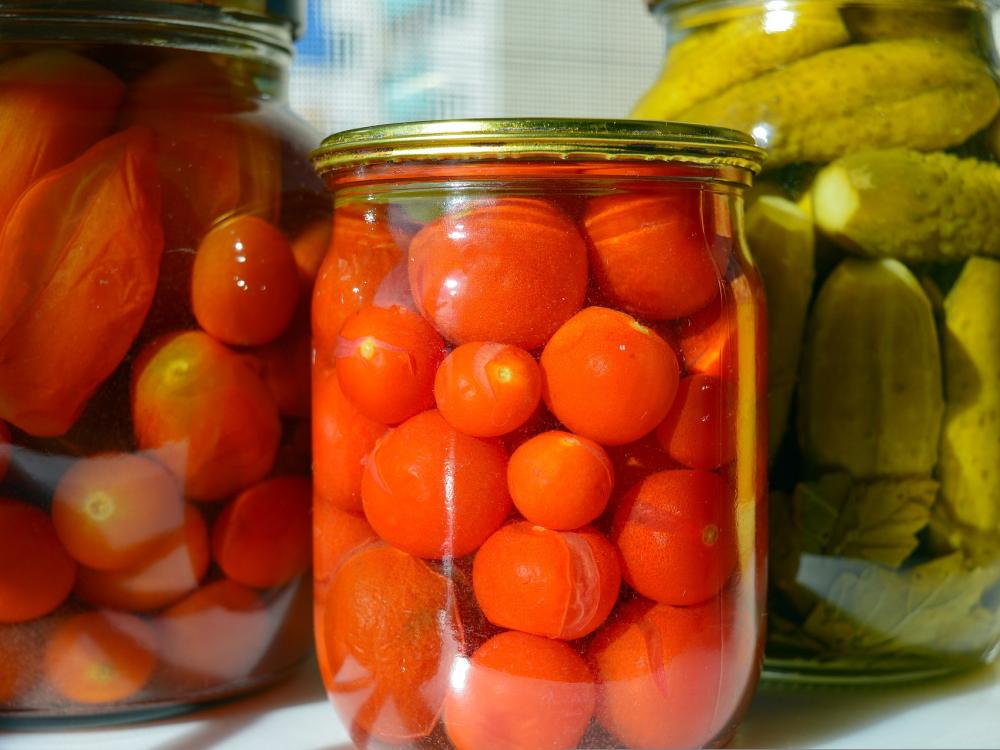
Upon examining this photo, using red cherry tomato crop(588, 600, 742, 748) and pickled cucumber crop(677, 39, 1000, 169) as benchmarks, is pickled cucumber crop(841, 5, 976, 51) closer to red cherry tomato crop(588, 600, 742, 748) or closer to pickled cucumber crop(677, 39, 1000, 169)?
pickled cucumber crop(677, 39, 1000, 169)

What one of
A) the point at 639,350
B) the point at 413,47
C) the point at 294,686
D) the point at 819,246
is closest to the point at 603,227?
the point at 639,350

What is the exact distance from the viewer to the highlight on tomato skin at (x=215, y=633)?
1.81 ft

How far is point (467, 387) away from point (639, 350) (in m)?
0.07

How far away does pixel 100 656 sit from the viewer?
1.76 ft

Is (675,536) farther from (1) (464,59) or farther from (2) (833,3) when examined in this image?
(1) (464,59)

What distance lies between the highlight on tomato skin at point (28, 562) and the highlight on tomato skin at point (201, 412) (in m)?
0.06

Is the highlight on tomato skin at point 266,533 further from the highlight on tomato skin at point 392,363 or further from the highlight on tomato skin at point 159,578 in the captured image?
the highlight on tomato skin at point 392,363

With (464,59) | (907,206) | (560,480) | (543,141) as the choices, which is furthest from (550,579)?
(464,59)

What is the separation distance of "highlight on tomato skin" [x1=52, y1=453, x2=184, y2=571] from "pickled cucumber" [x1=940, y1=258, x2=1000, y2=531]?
0.39 metres

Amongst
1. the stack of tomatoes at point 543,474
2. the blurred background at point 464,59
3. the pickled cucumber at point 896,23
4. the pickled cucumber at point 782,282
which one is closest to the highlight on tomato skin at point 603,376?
the stack of tomatoes at point 543,474

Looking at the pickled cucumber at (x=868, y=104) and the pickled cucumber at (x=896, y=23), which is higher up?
the pickled cucumber at (x=896, y=23)

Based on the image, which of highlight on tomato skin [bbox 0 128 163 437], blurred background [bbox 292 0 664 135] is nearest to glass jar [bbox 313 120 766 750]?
highlight on tomato skin [bbox 0 128 163 437]

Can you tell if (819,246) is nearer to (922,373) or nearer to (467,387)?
(922,373)

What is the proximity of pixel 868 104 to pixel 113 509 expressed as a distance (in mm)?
413
